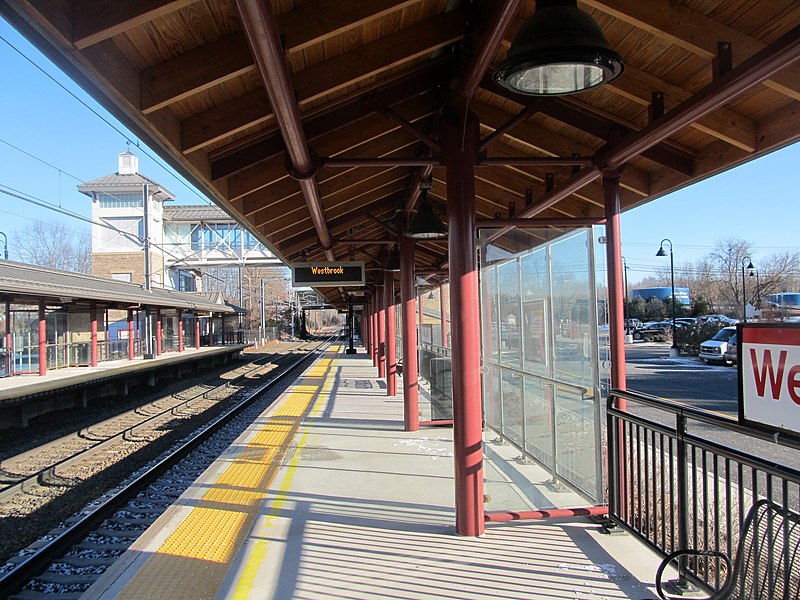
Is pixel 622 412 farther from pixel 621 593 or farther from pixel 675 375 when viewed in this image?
pixel 675 375

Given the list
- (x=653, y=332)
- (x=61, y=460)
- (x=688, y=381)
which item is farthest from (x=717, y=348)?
(x=61, y=460)

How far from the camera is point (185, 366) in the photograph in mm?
32531

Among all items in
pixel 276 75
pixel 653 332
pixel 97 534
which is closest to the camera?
pixel 276 75

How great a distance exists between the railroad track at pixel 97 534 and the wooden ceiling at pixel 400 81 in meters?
3.80

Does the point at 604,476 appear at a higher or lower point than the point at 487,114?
lower

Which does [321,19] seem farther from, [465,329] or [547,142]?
[547,142]

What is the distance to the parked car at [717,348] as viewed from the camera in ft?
86.8

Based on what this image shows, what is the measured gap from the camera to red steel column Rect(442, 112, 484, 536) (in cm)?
494

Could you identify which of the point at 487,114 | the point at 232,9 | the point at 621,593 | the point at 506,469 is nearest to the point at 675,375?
the point at 506,469

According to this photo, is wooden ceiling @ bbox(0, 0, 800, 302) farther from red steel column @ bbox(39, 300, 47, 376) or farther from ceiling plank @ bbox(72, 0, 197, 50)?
red steel column @ bbox(39, 300, 47, 376)

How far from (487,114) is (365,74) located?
206cm

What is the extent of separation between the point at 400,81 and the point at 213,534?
4423 millimetres

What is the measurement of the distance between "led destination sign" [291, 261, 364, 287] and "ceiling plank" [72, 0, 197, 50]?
834 cm

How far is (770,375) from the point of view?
293cm
